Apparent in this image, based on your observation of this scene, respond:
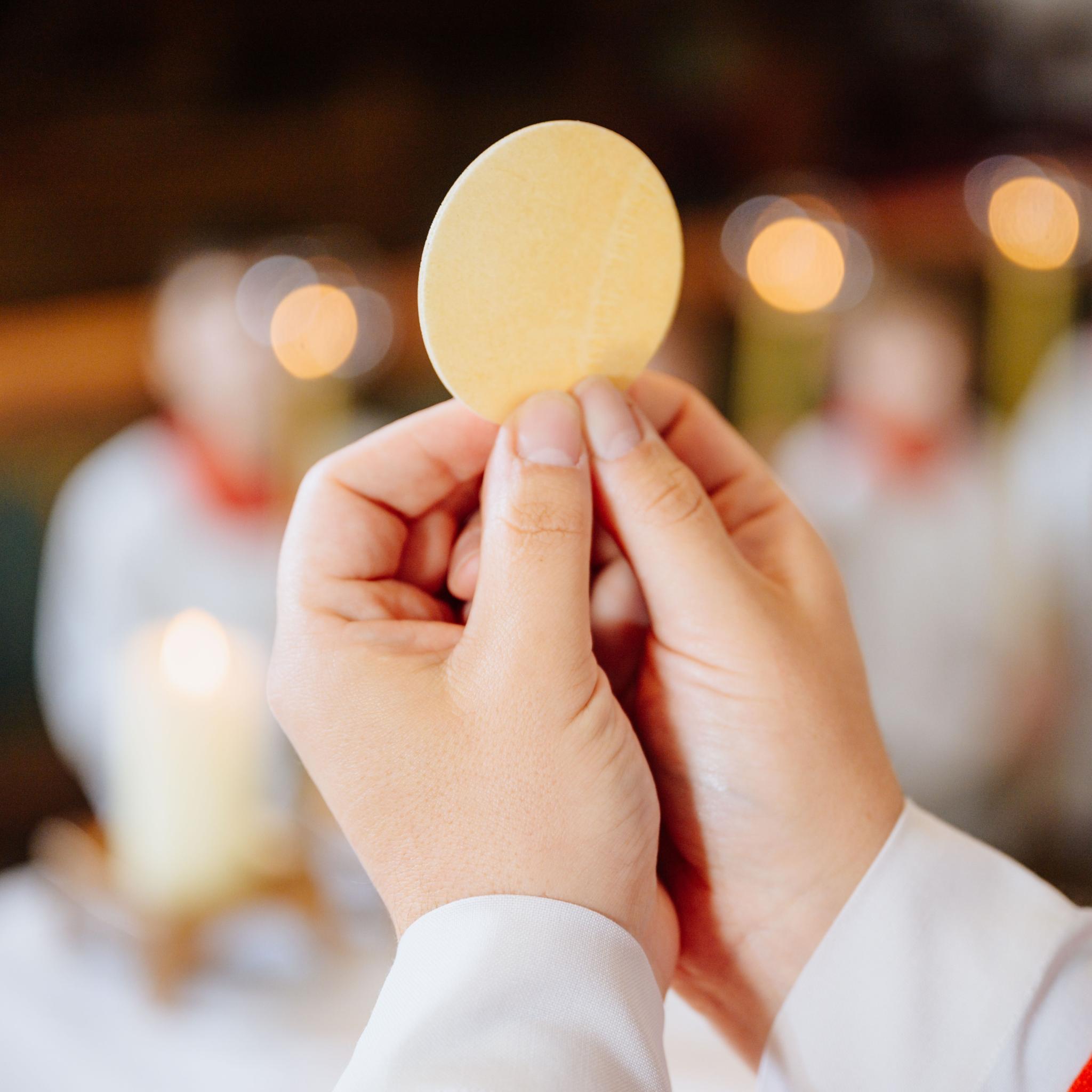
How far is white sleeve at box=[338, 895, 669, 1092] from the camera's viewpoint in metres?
0.36

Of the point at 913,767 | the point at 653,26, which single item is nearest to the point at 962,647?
the point at 913,767

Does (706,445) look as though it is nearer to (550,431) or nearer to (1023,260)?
(550,431)

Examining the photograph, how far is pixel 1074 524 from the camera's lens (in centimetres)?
193

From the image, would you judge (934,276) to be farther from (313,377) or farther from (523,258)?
(523,258)

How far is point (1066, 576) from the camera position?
1.95m

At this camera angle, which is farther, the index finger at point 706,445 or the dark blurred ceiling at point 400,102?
the dark blurred ceiling at point 400,102

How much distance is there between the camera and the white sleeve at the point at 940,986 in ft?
1.54

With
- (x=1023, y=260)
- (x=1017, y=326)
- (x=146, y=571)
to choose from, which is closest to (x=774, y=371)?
(x=1017, y=326)

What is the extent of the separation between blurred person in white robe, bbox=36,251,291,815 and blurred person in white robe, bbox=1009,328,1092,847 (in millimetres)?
1444

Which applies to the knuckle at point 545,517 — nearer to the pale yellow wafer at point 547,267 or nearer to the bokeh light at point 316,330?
the pale yellow wafer at point 547,267

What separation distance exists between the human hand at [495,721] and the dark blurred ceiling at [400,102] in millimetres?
2815

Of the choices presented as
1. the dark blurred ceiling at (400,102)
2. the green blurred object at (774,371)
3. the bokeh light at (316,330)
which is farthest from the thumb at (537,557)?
the dark blurred ceiling at (400,102)

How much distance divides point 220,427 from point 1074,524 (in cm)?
159

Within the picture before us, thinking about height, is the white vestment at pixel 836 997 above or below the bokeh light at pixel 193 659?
above
